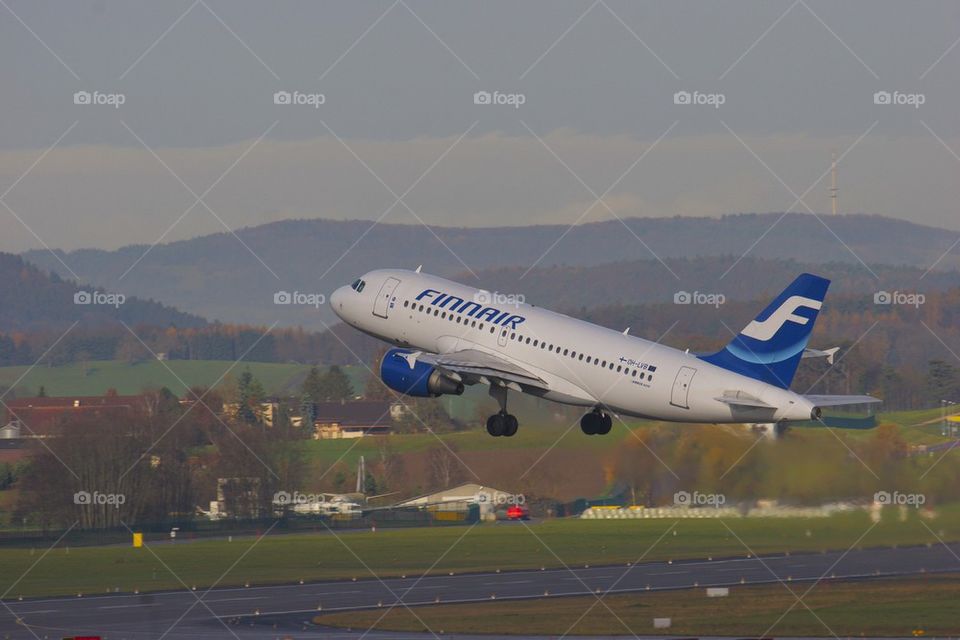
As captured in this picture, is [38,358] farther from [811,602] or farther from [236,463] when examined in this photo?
[811,602]

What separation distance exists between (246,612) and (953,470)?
35427 mm

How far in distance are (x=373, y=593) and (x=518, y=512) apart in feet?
72.6

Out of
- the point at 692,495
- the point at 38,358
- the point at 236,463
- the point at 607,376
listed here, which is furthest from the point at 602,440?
the point at 38,358

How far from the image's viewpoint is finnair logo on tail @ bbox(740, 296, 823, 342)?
64.6 m

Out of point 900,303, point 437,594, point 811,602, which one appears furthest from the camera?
point 900,303

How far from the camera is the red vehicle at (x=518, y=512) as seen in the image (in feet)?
322

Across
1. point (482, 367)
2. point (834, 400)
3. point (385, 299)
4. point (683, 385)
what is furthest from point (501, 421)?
point (834, 400)

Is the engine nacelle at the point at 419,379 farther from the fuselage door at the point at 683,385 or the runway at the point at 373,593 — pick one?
the runway at the point at 373,593

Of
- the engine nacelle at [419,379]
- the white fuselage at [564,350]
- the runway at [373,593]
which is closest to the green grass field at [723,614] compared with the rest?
the runway at [373,593]

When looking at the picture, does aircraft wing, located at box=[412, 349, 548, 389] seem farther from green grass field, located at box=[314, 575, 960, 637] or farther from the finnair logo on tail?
green grass field, located at box=[314, 575, 960, 637]

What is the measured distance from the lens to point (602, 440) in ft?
282

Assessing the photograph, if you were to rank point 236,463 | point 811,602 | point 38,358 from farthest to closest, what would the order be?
point 38,358
point 236,463
point 811,602

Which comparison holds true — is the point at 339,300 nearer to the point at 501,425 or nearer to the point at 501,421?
the point at 501,421

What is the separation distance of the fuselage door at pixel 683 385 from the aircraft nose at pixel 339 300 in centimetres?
1889
